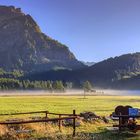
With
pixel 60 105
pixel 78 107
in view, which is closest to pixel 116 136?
pixel 78 107

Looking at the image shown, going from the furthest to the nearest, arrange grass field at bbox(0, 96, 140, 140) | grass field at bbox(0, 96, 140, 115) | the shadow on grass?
grass field at bbox(0, 96, 140, 115) < grass field at bbox(0, 96, 140, 140) < the shadow on grass

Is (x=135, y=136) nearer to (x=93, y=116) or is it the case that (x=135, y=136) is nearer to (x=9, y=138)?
(x=9, y=138)

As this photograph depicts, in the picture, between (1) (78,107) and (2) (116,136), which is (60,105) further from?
(2) (116,136)

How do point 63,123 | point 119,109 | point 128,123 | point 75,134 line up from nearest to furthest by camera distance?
point 75,134 → point 128,123 → point 119,109 → point 63,123

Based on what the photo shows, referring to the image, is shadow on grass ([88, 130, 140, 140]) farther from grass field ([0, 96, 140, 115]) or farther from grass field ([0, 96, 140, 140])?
grass field ([0, 96, 140, 115])

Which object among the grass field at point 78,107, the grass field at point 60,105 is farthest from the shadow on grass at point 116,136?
the grass field at point 60,105

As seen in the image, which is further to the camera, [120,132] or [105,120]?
[105,120]

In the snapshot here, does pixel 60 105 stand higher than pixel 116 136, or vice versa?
pixel 116 136

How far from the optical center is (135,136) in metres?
24.6

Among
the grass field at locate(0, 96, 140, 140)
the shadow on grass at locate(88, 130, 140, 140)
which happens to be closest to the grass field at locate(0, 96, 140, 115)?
the grass field at locate(0, 96, 140, 140)

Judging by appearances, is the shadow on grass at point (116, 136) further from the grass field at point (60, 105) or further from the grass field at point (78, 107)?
the grass field at point (60, 105)

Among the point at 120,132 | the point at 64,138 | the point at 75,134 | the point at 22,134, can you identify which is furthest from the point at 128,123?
the point at 22,134

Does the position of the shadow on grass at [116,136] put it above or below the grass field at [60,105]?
above

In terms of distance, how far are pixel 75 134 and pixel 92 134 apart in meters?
1.17
